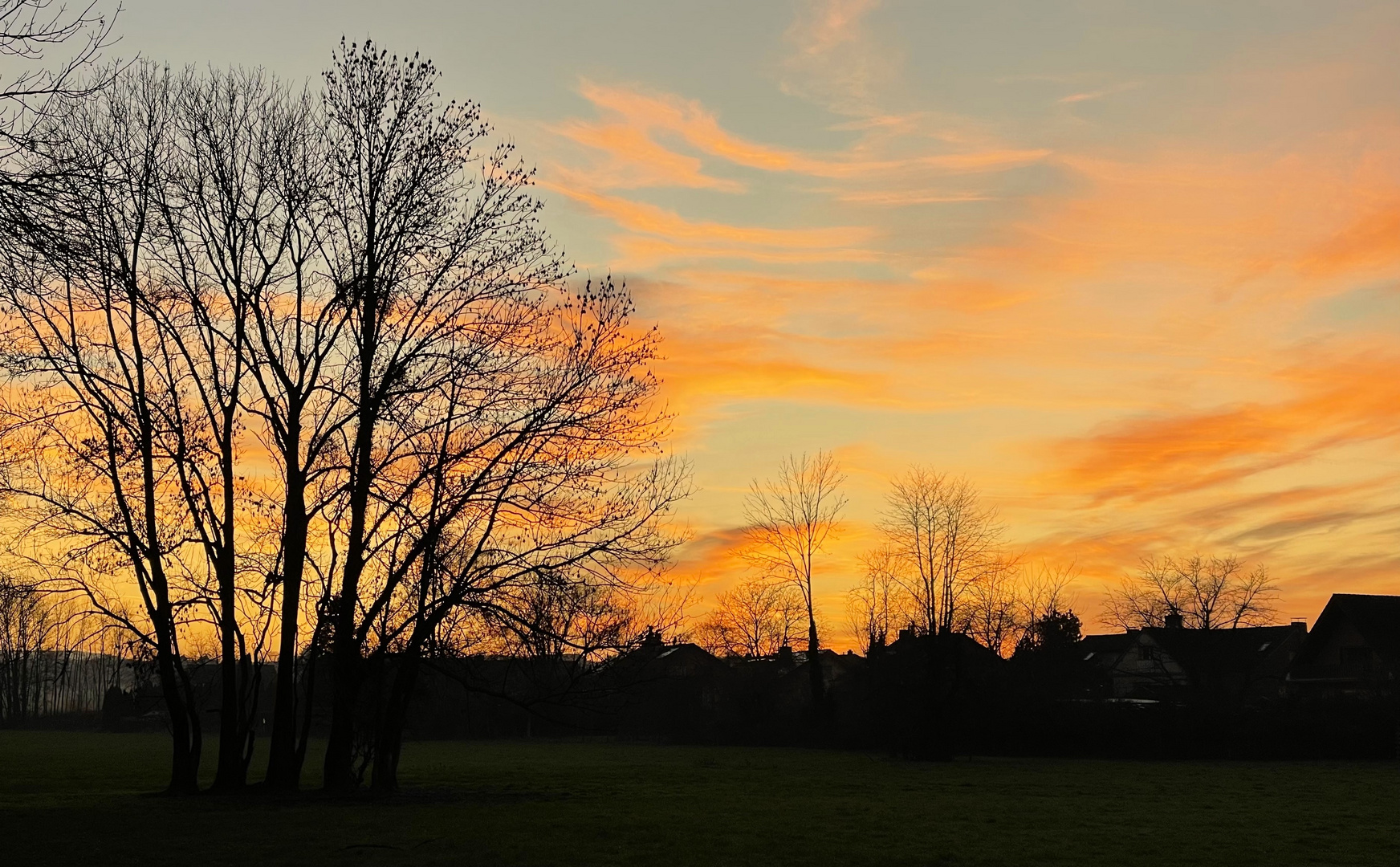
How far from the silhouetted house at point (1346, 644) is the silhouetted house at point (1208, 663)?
2665mm

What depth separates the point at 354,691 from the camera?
2434cm

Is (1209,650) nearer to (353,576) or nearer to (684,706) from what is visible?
(684,706)

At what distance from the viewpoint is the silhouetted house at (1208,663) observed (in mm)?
60031

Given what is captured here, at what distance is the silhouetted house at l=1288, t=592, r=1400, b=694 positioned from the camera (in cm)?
6338

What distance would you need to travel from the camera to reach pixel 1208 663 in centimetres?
6869

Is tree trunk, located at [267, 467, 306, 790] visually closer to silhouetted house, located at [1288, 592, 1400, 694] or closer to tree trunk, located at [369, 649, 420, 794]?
tree trunk, located at [369, 649, 420, 794]

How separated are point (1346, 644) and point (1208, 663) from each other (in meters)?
7.35

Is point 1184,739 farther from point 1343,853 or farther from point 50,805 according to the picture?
point 50,805

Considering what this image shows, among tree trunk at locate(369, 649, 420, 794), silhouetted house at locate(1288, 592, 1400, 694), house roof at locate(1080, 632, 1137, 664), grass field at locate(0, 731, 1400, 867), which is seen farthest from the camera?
house roof at locate(1080, 632, 1137, 664)

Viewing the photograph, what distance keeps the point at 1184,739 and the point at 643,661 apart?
35.9 m

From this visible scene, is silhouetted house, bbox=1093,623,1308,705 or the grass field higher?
silhouetted house, bbox=1093,623,1308,705

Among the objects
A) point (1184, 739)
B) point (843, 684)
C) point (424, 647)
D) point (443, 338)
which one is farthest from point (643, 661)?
point (843, 684)

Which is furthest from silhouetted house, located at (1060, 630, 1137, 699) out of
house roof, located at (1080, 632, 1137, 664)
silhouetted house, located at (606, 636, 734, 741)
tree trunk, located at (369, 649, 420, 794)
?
tree trunk, located at (369, 649, 420, 794)

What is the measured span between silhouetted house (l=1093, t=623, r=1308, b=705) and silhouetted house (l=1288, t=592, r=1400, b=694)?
8.74 feet
